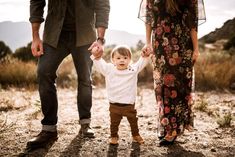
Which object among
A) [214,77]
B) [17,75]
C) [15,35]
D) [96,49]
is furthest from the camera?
[15,35]

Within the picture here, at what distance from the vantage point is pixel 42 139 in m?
3.97

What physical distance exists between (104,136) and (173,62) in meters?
1.22

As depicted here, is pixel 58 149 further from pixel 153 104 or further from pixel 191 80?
pixel 153 104

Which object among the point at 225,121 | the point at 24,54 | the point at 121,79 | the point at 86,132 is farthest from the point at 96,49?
the point at 24,54

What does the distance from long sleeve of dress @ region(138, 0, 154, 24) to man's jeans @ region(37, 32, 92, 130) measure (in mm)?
727

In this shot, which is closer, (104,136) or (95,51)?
(95,51)

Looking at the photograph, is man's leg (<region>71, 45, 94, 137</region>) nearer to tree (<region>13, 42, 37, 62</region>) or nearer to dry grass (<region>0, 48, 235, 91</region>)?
dry grass (<region>0, 48, 235, 91</region>)

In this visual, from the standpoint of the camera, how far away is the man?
3941mm

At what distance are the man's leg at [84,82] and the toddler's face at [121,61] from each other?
38 cm

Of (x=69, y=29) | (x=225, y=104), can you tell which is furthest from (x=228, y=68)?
(x=69, y=29)

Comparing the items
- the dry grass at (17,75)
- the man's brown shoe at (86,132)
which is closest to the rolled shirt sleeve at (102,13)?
the man's brown shoe at (86,132)

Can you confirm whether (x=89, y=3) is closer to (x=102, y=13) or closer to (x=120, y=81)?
Answer: (x=102, y=13)

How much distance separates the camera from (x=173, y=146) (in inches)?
163

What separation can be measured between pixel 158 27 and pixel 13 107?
11.4 ft
